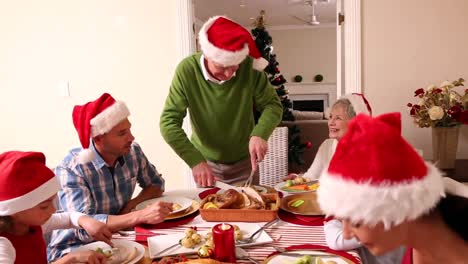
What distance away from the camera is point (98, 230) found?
1.38 meters

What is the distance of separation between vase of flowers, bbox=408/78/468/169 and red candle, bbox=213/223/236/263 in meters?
1.85

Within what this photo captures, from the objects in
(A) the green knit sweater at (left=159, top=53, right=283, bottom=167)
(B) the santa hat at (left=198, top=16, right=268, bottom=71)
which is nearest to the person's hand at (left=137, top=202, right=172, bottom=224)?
(A) the green knit sweater at (left=159, top=53, right=283, bottom=167)

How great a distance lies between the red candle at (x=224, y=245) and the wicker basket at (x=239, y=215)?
302 mm

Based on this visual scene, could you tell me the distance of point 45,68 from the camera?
334 cm

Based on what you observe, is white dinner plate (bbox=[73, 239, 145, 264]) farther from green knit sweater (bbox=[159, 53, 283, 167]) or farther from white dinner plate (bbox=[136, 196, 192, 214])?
green knit sweater (bbox=[159, 53, 283, 167])

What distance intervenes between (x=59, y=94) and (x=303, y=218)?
2505mm

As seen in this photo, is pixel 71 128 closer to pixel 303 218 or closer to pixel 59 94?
pixel 59 94

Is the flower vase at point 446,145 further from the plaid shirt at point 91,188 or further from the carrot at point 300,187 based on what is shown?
the plaid shirt at point 91,188

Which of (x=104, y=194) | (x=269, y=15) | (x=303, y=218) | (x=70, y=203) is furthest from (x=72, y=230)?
(x=269, y=15)

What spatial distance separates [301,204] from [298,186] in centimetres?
27

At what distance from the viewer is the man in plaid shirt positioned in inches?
59.8

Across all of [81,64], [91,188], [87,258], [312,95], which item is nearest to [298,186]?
[91,188]

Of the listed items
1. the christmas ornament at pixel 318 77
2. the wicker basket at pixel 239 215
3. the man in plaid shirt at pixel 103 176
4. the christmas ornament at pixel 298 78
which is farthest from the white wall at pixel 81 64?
the christmas ornament at pixel 318 77

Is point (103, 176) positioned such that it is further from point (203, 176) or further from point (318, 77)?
point (318, 77)
